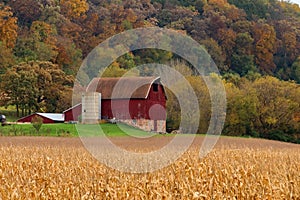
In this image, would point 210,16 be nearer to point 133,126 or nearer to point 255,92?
point 255,92

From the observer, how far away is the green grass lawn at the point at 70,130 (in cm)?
4672

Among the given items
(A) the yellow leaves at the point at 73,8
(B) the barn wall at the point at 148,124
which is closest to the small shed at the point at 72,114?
(B) the barn wall at the point at 148,124

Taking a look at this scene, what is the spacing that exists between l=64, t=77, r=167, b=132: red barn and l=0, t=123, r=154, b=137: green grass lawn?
10.7ft

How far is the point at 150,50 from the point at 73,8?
2687 centimetres

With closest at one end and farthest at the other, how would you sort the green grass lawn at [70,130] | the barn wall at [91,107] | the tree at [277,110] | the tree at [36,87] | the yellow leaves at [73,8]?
the green grass lawn at [70,130]
the barn wall at [91,107]
the tree at [277,110]
the tree at [36,87]
the yellow leaves at [73,8]

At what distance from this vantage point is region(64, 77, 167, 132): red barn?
59.8 m

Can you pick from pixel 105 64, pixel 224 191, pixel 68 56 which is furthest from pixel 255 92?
pixel 224 191

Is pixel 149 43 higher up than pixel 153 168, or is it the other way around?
pixel 149 43

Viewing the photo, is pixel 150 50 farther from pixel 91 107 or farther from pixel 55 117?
pixel 91 107

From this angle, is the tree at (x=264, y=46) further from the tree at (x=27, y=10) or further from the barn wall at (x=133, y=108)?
the barn wall at (x=133, y=108)

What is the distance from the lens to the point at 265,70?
120 meters

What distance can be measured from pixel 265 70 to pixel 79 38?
136 feet

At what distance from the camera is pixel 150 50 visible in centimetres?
10150

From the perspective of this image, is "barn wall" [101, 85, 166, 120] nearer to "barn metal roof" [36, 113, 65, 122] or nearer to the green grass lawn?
the green grass lawn
